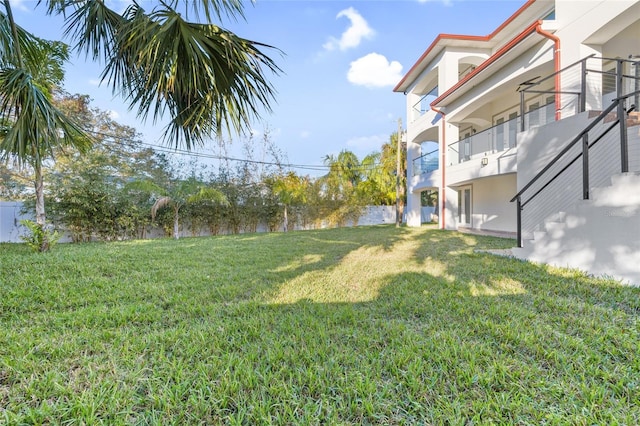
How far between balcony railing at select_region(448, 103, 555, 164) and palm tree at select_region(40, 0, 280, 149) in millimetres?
7477

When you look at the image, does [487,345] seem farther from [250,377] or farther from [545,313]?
[250,377]

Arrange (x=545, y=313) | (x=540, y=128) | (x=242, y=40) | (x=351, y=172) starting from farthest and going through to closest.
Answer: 1. (x=351, y=172)
2. (x=540, y=128)
3. (x=242, y=40)
4. (x=545, y=313)

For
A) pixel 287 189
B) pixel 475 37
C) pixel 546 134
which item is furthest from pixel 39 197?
pixel 475 37

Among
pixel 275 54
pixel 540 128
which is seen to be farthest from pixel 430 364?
pixel 540 128

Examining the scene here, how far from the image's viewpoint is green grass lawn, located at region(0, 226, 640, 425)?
62.5 inches

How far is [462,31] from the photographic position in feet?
38.1

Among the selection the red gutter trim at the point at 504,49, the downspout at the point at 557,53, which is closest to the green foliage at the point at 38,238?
the downspout at the point at 557,53

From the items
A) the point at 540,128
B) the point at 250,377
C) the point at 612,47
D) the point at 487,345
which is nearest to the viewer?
the point at 250,377

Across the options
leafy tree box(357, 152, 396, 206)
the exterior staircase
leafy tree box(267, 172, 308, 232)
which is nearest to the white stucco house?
the exterior staircase

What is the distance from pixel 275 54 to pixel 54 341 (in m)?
3.52

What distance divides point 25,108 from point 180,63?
95.0 inches

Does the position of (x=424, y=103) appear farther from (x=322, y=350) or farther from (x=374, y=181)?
(x=322, y=350)

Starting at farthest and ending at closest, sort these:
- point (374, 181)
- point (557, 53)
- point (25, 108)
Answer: point (374, 181) < point (557, 53) < point (25, 108)

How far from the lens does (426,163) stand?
1359 centimetres
